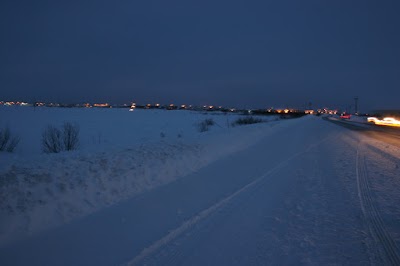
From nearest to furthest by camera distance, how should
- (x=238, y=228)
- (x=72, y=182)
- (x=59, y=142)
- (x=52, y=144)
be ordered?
(x=238, y=228), (x=72, y=182), (x=59, y=142), (x=52, y=144)

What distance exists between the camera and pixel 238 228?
16.7ft

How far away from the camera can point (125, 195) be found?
22.3 feet

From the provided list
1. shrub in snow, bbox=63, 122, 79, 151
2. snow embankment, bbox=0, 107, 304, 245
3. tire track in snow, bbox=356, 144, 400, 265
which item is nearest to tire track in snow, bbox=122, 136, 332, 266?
snow embankment, bbox=0, 107, 304, 245

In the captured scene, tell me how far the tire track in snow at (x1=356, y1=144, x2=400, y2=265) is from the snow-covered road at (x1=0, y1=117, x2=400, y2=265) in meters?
0.02

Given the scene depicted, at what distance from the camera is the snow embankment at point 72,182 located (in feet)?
16.5

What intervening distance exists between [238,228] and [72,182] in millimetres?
3516

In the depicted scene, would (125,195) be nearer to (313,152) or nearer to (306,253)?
(306,253)

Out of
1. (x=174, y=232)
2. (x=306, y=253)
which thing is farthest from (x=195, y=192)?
(x=306, y=253)

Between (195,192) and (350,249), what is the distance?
3.88m

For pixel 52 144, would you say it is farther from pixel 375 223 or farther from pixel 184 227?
pixel 375 223

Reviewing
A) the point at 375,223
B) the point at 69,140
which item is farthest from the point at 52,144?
the point at 375,223

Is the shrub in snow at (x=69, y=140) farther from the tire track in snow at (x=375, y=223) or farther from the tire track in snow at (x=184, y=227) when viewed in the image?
the tire track in snow at (x=375, y=223)

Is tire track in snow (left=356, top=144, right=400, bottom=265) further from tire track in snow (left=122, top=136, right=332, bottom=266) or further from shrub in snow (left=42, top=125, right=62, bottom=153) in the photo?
shrub in snow (left=42, top=125, right=62, bottom=153)

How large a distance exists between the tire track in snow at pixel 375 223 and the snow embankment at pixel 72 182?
16.1ft
